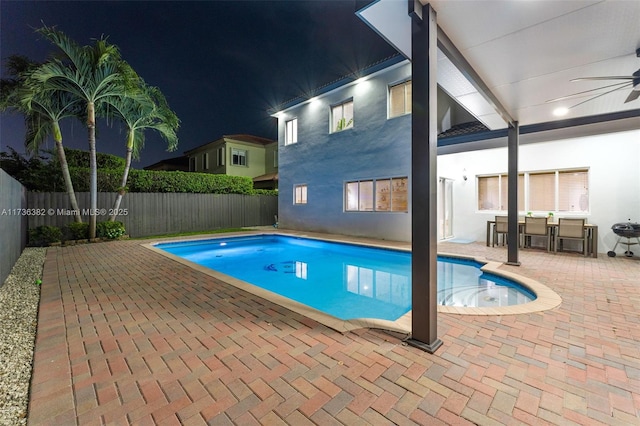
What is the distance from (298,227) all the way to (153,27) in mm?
18129

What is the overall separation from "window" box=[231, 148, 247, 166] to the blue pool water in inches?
415

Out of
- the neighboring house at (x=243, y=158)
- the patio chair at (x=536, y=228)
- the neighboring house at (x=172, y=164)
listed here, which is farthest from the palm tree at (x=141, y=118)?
the neighboring house at (x=172, y=164)

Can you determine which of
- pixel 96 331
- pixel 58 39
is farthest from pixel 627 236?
pixel 58 39

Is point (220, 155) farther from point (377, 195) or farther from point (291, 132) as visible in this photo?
point (377, 195)

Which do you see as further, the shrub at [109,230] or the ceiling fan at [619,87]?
the shrub at [109,230]

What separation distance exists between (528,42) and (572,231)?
5.91 meters

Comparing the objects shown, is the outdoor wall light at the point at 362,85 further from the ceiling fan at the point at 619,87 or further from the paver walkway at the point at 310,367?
the paver walkway at the point at 310,367

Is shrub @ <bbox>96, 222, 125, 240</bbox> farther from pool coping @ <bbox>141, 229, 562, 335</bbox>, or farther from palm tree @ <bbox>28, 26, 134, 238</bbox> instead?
pool coping @ <bbox>141, 229, 562, 335</bbox>

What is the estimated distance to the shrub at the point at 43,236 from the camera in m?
8.16

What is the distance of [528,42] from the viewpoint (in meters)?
2.97

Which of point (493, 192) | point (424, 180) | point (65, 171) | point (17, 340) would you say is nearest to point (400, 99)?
point (493, 192)

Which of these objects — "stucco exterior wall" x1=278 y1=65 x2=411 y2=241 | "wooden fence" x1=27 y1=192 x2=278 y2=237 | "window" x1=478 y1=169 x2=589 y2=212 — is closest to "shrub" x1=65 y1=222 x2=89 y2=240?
"wooden fence" x1=27 y1=192 x2=278 y2=237

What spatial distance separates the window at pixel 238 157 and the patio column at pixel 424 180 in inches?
723

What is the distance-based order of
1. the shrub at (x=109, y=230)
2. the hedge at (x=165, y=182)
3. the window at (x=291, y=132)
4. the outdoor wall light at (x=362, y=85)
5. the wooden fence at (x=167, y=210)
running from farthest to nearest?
the window at (x=291, y=132) → the hedge at (x=165, y=182) → the outdoor wall light at (x=362, y=85) → the shrub at (x=109, y=230) → the wooden fence at (x=167, y=210)
